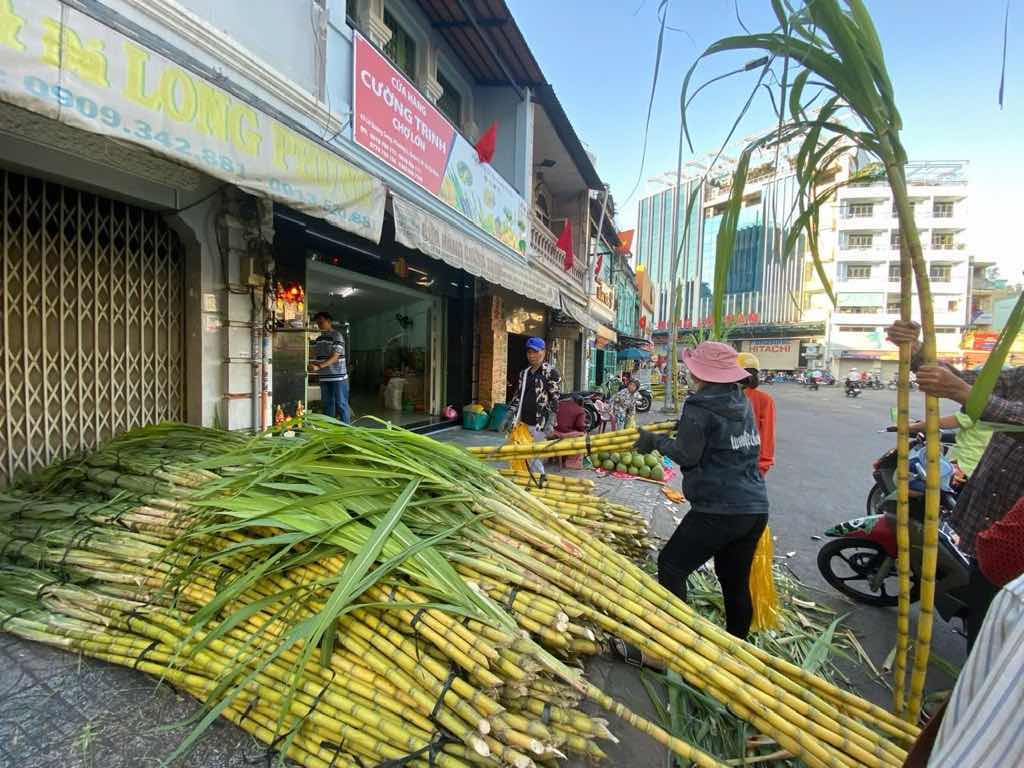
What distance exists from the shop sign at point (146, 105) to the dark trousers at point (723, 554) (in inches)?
120

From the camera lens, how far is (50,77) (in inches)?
73.9

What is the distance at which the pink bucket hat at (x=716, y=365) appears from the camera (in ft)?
7.30

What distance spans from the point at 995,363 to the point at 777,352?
55289mm

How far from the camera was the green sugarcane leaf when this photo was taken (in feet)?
3.21

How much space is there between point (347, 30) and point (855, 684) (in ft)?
20.7

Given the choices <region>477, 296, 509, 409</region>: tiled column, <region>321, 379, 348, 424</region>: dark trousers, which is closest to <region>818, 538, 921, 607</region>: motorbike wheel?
<region>321, 379, 348, 424</region>: dark trousers

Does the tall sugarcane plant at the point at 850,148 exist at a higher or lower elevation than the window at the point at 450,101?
lower

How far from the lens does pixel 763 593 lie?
253 cm

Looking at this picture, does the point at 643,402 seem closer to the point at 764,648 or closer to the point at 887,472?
the point at 887,472

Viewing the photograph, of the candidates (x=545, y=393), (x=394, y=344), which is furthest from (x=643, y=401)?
(x=545, y=393)

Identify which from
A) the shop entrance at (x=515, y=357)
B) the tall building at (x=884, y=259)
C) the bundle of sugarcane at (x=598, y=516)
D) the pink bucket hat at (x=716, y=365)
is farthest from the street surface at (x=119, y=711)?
the tall building at (x=884, y=259)

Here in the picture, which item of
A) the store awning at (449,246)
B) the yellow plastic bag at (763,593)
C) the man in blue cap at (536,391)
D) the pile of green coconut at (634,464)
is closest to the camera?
the yellow plastic bag at (763,593)

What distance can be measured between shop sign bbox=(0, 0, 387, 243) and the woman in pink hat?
2681mm

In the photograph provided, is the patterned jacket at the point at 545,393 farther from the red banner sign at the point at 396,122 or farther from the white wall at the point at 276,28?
the white wall at the point at 276,28
